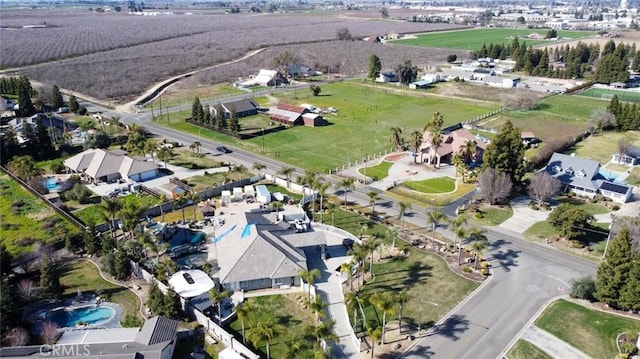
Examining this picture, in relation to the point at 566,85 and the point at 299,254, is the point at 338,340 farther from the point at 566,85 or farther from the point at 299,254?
the point at 566,85

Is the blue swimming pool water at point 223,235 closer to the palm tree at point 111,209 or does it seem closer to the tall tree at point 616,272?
the palm tree at point 111,209

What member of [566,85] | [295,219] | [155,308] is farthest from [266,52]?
[155,308]

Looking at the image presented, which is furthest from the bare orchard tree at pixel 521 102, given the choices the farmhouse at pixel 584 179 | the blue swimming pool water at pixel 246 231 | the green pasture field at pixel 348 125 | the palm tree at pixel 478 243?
the blue swimming pool water at pixel 246 231

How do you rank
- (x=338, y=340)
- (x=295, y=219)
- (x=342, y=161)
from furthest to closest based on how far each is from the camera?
(x=342, y=161) < (x=295, y=219) < (x=338, y=340)

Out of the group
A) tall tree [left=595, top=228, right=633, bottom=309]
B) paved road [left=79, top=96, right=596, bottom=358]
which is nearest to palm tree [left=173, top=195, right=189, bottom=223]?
paved road [left=79, top=96, right=596, bottom=358]

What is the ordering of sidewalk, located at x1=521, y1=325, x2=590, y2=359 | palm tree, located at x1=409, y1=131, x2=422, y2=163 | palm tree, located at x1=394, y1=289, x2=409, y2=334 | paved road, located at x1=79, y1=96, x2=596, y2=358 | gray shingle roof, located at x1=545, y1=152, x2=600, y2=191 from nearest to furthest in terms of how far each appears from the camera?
sidewalk, located at x1=521, y1=325, x2=590, y2=359, paved road, located at x1=79, y1=96, x2=596, y2=358, palm tree, located at x1=394, y1=289, x2=409, y2=334, gray shingle roof, located at x1=545, y1=152, x2=600, y2=191, palm tree, located at x1=409, y1=131, x2=422, y2=163

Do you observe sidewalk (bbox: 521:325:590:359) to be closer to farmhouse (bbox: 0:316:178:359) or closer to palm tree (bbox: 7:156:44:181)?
farmhouse (bbox: 0:316:178:359)
